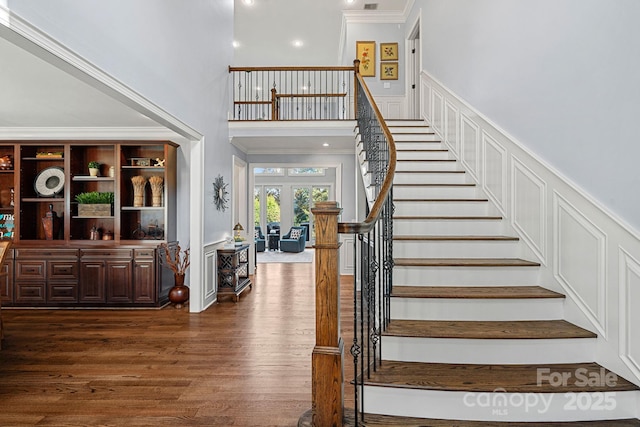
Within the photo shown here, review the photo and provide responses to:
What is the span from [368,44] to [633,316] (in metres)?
6.87

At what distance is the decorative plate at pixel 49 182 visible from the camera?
16.3ft

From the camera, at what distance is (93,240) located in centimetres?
487

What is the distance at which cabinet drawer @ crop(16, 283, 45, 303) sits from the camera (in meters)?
4.58

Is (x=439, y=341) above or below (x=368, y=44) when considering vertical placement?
below

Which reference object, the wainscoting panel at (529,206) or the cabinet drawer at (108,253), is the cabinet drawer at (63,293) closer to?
the cabinet drawer at (108,253)

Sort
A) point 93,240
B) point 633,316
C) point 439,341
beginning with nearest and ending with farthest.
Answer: point 633,316 → point 439,341 → point 93,240

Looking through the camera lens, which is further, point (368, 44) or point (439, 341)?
point (368, 44)

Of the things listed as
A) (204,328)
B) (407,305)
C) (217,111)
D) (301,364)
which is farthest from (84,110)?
(407,305)

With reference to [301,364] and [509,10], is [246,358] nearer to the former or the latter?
[301,364]

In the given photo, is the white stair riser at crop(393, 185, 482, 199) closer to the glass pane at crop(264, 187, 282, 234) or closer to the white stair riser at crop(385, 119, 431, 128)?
the white stair riser at crop(385, 119, 431, 128)

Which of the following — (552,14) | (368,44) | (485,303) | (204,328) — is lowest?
(204,328)

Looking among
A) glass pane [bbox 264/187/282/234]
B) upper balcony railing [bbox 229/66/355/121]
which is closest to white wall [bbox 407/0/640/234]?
upper balcony railing [bbox 229/66/355/121]

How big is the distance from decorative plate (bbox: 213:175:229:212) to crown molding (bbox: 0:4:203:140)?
1.95m

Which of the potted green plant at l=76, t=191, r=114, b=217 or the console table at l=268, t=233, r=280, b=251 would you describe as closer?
the potted green plant at l=76, t=191, r=114, b=217
